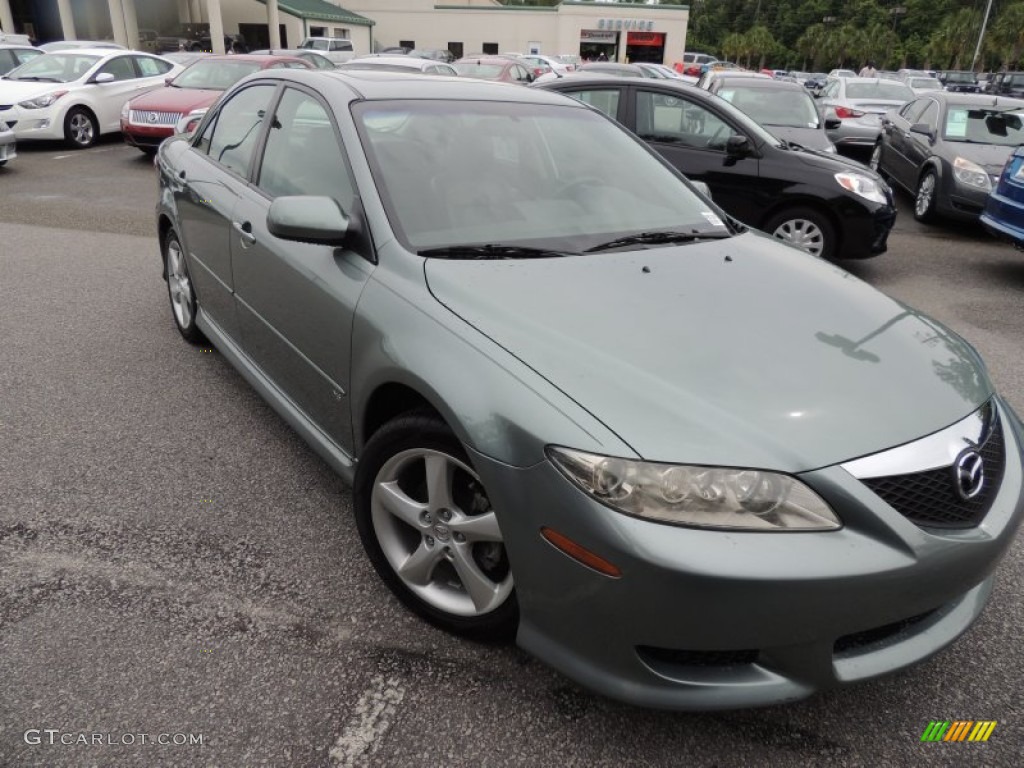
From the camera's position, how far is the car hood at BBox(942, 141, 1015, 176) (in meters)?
8.00

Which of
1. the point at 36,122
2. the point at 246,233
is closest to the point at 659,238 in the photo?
the point at 246,233

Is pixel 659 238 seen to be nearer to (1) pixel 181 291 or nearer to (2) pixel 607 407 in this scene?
(2) pixel 607 407

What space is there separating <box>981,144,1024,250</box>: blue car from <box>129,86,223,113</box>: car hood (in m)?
9.56

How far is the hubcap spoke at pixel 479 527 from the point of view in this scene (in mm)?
2025

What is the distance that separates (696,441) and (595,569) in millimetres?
382

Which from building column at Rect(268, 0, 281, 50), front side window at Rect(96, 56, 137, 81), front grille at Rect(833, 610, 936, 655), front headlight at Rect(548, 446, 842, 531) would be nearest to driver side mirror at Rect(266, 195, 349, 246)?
front headlight at Rect(548, 446, 842, 531)

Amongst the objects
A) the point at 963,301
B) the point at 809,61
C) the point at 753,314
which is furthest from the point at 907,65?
the point at 753,314

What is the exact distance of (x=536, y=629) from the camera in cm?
194

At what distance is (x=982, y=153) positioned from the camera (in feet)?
27.0

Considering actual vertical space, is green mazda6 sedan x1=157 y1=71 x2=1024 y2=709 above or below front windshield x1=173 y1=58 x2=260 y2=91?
below

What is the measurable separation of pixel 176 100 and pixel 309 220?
9825 mm

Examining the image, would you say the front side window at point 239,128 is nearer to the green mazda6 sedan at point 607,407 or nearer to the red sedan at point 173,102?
the green mazda6 sedan at point 607,407

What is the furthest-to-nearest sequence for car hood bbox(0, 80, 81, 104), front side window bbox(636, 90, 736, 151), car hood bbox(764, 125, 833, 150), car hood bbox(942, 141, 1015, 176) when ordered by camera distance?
car hood bbox(0, 80, 81, 104), car hood bbox(764, 125, 833, 150), car hood bbox(942, 141, 1015, 176), front side window bbox(636, 90, 736, 151)

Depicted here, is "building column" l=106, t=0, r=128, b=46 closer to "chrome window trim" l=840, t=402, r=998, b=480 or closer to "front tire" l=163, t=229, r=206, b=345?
"front tire" l=163, t=229, r=206, b=345
